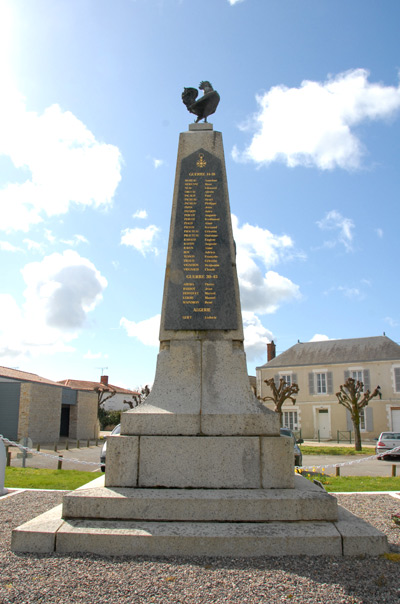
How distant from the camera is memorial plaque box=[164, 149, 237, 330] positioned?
5.45m

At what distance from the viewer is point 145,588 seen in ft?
10.2

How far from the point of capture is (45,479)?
928cm

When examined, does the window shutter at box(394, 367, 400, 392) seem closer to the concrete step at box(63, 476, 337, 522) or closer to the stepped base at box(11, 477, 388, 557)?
the stepped base at box(11, 477, 388, 557)

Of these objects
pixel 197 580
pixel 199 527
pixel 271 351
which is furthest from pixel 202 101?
pixel 271 351

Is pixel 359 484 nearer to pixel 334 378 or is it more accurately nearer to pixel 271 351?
pixel 334 378

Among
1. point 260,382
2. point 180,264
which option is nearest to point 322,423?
point 260,382

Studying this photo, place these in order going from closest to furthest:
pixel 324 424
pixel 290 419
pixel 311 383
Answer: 1. pixel 324 424
2. pixel 311 383
3. pixel 290 419

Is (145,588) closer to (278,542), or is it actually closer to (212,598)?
(212,598)

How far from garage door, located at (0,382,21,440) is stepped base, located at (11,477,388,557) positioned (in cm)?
2294

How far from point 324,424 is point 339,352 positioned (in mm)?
5353

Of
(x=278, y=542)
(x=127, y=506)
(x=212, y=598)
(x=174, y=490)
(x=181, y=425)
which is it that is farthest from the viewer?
(x=181, y=425)

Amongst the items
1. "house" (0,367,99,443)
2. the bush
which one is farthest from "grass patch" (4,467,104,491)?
the bush

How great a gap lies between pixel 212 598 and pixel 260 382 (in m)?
32.0

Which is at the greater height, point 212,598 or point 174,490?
point 174,490
